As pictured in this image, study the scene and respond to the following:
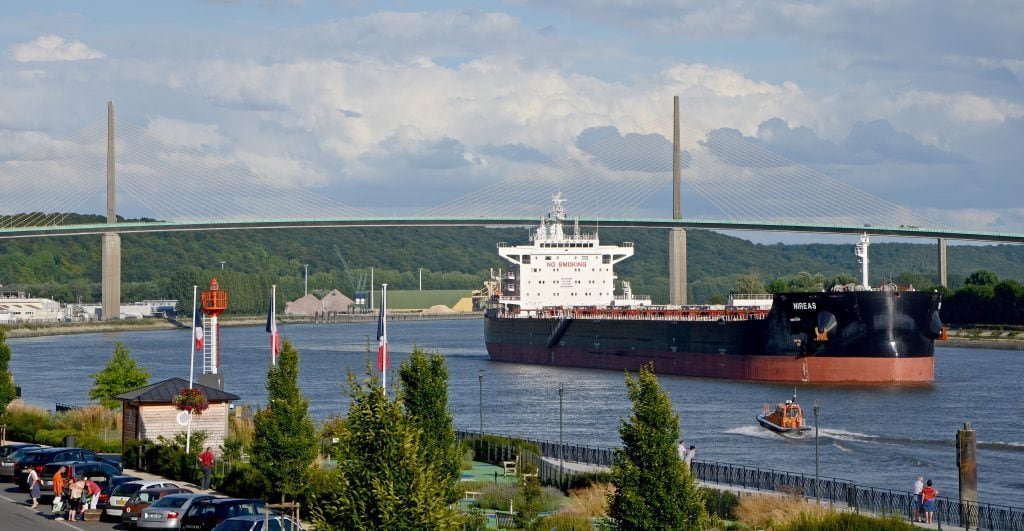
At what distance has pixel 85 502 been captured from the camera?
1884 centimetres

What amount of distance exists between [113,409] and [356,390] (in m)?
24.0

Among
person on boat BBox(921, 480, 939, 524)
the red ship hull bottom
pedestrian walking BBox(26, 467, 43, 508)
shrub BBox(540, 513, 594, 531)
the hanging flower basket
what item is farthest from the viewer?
the red ship hull bottom

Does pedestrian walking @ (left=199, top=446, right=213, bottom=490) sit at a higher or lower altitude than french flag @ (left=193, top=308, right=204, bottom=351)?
lower

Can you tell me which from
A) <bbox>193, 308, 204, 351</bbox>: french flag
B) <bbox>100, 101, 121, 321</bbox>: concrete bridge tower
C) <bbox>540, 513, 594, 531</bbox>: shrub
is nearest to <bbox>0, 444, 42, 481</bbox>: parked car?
<bbox>193, 308, 204, 351</bbox>: french flag

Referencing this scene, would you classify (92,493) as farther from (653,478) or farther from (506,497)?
(653,478)

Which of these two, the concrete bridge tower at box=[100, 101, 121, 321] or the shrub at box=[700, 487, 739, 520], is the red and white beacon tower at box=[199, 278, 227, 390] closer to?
the shrub at box=[700, 487, 739, 520]

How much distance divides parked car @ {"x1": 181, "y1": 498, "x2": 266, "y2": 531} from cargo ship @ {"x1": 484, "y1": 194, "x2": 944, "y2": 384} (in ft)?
96.5

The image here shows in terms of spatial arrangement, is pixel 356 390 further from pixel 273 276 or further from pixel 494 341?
pixel 273 276

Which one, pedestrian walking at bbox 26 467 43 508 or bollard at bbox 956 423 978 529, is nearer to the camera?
bollard at bbox 956 423 978 529

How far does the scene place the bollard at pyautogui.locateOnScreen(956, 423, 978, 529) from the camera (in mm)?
17484

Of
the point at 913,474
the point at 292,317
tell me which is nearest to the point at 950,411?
the point at 913,474

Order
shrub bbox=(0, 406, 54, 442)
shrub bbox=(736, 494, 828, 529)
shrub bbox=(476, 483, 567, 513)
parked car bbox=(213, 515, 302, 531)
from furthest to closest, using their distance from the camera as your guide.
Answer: shrub bbox=(0, 406, 54, 442) < shrub bbox=(476, 483, 567, 513) < shrub bbox=(736, 494, 828, 529) < parked car bbox=(213, 515, 302, 531)

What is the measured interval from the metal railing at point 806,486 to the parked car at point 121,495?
5363 mm

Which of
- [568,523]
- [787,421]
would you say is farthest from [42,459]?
[787,421]
